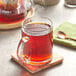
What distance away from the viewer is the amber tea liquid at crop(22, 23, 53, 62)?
748mm

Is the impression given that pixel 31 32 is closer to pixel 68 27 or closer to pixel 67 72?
pixel 67 72

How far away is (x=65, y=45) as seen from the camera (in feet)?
2.94

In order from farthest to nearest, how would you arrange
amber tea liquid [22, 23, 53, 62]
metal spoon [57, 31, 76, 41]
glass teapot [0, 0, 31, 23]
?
glass teapot [0, 0, 31, 23]
metal spoon [57, 31, 76, 41]
amber tea liquid [22, 23, 53, 62]

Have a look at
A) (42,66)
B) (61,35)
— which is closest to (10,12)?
(61,35)

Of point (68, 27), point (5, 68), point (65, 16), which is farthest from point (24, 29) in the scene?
point (65, 16)

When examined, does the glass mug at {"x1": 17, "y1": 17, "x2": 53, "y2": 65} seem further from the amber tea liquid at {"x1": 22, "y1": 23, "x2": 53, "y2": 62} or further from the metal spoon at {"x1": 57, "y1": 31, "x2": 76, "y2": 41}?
the metal spoon at {"x1": 57, "y1": 31, "x2": 76, "y2": 41}

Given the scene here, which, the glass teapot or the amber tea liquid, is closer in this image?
the amber tea liquid

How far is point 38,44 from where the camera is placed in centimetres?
75

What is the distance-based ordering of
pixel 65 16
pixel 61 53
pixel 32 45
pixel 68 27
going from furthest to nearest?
1. pixel 65 16
2. pixel 68 27
3. pixel 61 53
4. pixel 32 45

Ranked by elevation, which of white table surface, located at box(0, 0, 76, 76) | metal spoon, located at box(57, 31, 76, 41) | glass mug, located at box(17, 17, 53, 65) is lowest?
white table surface, located at box(0, 0, 76, 76)

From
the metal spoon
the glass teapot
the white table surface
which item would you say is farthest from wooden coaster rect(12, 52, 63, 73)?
the glass teapot

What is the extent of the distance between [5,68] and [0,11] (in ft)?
1.04

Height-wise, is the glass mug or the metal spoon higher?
the glass mug

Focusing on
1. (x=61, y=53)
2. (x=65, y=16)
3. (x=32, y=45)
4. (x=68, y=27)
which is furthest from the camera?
(x=65, y=16)
